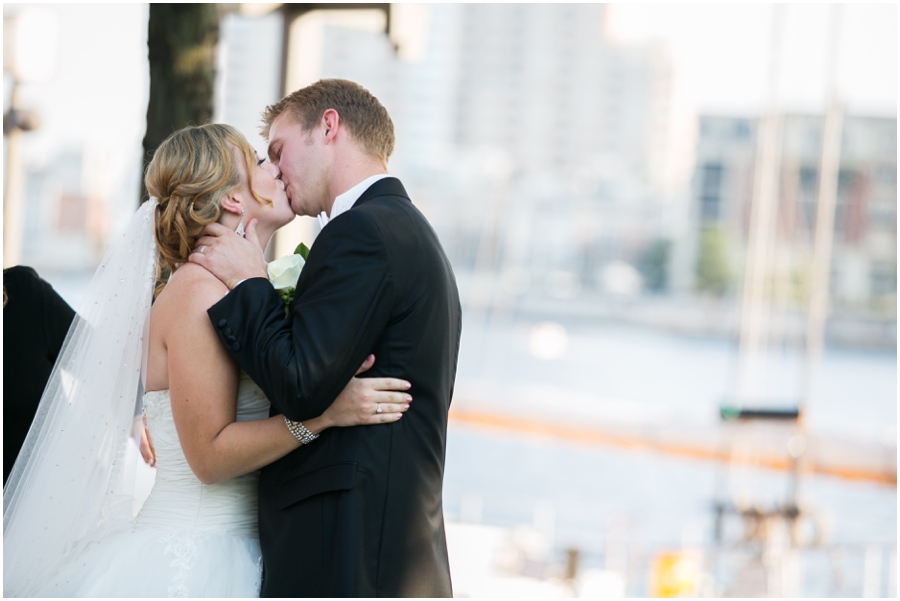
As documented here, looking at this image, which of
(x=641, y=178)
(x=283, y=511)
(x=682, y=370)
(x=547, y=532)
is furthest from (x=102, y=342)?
(x=641, y=178)

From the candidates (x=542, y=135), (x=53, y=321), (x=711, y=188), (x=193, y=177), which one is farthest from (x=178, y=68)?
(x=542, y=135)

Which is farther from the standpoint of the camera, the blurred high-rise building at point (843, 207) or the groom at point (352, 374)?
the blurred high-rise building at point (843, 207)

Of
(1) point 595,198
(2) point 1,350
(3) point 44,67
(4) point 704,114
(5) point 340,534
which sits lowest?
(5) point 340,534

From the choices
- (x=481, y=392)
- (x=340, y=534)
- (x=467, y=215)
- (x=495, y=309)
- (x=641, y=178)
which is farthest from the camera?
(x=641, y=178)

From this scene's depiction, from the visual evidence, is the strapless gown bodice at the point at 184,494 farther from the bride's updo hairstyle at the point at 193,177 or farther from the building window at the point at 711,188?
the building window at the point at 711,188

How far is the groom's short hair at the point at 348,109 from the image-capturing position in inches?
76.1

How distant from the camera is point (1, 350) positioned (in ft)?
7.15

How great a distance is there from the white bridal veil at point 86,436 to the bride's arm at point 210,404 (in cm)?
23

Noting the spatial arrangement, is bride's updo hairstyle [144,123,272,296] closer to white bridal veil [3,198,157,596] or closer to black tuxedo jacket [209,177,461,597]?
white bridal veil [3,198,157,596]

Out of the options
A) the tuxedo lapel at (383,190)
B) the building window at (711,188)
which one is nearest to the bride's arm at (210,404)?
the tuxedo lapel at (383,190)

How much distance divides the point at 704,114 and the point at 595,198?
11383mm

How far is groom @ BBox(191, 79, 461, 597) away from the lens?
5.31 ft

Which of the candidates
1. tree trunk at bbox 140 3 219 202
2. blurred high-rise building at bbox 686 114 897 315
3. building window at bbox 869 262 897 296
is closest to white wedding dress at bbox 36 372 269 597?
tree trunk at bbox 140 3 219 202

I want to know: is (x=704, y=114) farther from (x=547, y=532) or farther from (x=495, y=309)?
(x=547, y=532)
